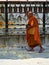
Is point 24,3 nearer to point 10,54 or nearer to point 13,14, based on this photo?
point 13,14

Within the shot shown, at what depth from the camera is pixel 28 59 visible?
35.7 ft

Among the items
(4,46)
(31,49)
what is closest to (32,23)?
(31,49)

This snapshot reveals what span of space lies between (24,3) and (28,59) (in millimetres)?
4150

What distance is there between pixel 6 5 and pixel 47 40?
2.21 m

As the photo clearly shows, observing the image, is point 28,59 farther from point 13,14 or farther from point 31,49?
point 13,14

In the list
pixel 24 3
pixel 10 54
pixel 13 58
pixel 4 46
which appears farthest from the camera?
pixel 24 3

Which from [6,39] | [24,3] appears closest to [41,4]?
[24,3]

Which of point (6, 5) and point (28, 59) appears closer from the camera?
point (28, 59)

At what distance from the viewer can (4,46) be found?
13.6 m

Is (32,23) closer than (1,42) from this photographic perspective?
Yes
